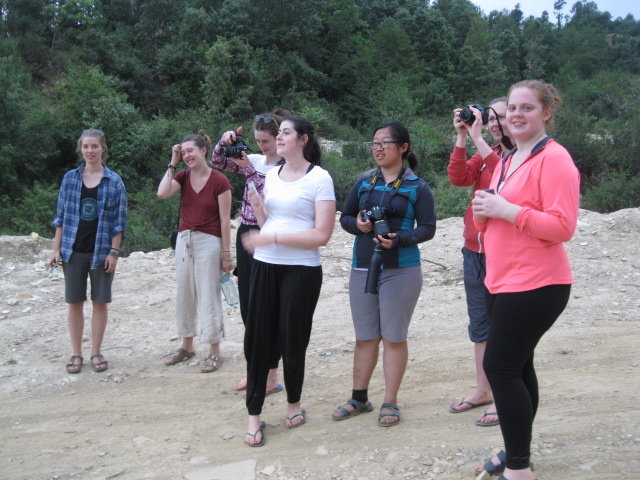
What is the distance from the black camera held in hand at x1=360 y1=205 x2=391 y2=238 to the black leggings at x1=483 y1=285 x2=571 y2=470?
0.88 meters

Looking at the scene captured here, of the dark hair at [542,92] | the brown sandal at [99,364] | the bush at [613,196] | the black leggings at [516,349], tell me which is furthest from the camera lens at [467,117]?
the bush at [613,196]

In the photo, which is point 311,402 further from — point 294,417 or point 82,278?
point 82,278

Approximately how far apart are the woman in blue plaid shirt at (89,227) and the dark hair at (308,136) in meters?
2.05

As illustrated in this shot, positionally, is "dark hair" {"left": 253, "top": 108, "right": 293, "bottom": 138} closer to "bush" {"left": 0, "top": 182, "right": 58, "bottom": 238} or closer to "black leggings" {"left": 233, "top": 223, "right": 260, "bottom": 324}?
"black leggings" {"left": 233, "top": 223, "right": 260, "bottom": 324}

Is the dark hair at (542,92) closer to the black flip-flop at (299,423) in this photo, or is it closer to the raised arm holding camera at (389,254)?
the raised arm holding camera at (389,254)

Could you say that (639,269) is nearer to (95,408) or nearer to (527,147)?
(527,147)

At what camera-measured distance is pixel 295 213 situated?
3469 millimetres

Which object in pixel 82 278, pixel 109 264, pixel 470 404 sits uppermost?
pixel 109 264

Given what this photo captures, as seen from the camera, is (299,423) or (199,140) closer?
(299,423)

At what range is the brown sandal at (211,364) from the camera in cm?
495

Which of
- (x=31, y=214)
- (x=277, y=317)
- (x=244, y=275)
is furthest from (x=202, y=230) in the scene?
(x=31, y=214)

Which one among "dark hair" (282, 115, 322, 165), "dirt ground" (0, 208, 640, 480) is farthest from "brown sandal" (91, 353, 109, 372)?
"dark hair" (282, 115, 322, 165)

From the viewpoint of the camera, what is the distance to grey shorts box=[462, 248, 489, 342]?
11.7ft

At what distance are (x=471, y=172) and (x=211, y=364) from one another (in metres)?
2.75
